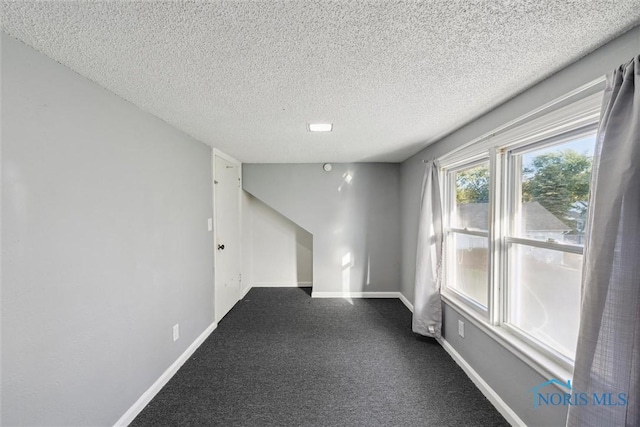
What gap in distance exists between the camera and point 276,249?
174 inches

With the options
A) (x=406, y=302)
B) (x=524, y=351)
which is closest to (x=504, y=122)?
(x=524, y=351)

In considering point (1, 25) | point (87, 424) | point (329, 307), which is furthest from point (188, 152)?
point (329, 307)

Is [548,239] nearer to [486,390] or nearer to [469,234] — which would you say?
[469,234]

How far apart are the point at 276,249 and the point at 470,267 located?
3.03m

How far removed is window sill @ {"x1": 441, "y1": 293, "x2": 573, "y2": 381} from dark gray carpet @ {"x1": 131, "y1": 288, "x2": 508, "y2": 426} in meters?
0.48

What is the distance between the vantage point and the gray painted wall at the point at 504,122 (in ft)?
3.51

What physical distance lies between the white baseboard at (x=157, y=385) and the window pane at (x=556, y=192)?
110 inches

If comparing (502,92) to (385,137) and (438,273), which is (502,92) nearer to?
(385,137)

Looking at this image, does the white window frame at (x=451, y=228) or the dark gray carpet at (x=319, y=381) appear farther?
the white window frame at (x=451, y=228)

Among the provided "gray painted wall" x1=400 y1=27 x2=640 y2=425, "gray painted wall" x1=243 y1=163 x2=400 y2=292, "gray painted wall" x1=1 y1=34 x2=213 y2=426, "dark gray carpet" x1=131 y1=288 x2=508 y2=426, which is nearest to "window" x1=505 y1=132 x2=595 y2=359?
"gray painted wall" x1=400 y1=27 x2=640 y2=425

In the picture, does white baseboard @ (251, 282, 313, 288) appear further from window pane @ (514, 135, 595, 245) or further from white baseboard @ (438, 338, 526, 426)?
window pane @ (514, 135, 595, 245)

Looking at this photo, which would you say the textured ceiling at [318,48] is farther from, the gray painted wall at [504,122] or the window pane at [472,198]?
the window pane at [472,198]

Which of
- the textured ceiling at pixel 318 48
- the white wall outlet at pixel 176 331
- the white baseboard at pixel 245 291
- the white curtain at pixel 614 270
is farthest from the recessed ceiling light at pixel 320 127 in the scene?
the white baseboard at pixel 245 291

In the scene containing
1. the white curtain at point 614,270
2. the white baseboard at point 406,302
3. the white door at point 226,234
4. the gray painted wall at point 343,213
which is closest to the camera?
the white curtain at point 614,270
